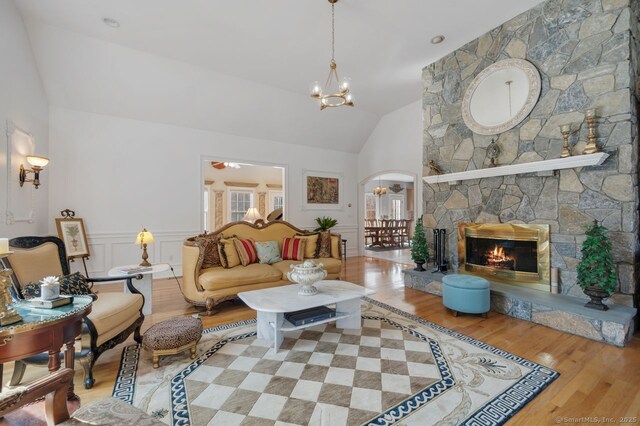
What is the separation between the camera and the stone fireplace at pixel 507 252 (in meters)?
3.62

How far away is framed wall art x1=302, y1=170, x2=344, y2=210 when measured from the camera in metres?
7.57

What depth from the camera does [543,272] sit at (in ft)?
11.8

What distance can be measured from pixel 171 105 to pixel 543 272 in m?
6.60

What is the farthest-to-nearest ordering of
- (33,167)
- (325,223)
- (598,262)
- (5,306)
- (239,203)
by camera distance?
(239,203) → (325,223) → (33,167) → (598,262) → (5,306)

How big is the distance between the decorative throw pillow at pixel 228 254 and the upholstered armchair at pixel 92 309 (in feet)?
4.26

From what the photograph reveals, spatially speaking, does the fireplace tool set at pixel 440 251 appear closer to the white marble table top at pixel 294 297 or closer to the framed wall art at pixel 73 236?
the white marble table top at pixel 294 297

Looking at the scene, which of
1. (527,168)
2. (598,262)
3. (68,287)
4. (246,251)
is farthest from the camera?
(246,251)

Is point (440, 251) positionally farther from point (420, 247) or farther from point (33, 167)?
point (33, 167)

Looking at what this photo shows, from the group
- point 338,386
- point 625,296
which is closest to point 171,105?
point 338,386

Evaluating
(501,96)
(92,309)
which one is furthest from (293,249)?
(501,96)

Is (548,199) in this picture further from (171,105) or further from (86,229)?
(86,229)

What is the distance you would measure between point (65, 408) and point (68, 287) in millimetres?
1709

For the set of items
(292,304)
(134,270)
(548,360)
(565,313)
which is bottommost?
(548,360)

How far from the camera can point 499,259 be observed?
4102 millimetres
